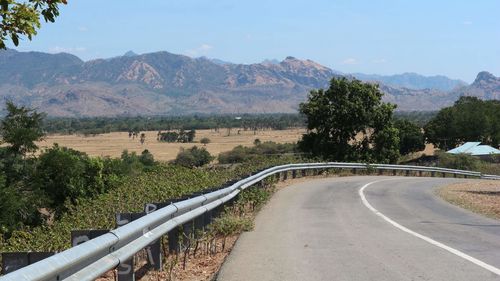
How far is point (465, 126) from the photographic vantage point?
93812 mm

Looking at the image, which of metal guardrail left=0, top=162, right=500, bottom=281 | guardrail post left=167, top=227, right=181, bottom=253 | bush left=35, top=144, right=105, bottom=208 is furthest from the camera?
bush left=35, top=144, right=105, bottom=208

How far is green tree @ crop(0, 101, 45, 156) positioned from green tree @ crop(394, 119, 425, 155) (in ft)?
202

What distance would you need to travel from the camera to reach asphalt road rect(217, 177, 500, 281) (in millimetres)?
7832

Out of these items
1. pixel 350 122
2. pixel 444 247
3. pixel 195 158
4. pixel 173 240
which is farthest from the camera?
pixel 195 158

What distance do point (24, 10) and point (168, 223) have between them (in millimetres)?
3287

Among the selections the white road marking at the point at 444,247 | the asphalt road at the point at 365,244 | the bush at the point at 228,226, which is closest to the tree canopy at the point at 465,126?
the asphalt road at the point at 365,244

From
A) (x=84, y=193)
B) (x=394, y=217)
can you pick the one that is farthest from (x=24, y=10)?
(x=84, y=193)

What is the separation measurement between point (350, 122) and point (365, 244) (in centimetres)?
3909

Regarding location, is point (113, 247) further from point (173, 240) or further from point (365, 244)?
point (365, 244)

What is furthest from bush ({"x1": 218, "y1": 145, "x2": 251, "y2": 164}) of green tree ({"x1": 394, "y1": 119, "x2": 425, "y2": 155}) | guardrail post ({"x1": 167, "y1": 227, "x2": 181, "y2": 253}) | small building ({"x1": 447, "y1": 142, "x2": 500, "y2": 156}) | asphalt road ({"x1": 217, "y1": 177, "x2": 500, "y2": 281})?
guardrail post ({"x1": 167, "y1": 227, "x2": 181, "y2": 253})

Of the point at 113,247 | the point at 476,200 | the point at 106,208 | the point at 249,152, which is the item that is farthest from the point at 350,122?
the point at 249,152

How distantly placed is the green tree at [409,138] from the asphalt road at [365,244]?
269ft

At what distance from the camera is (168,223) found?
8219mm

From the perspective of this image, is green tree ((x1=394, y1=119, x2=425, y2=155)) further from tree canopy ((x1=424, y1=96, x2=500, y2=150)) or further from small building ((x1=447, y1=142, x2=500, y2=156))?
small building ((x1=447, y1=142, x2=500, y2=156))
